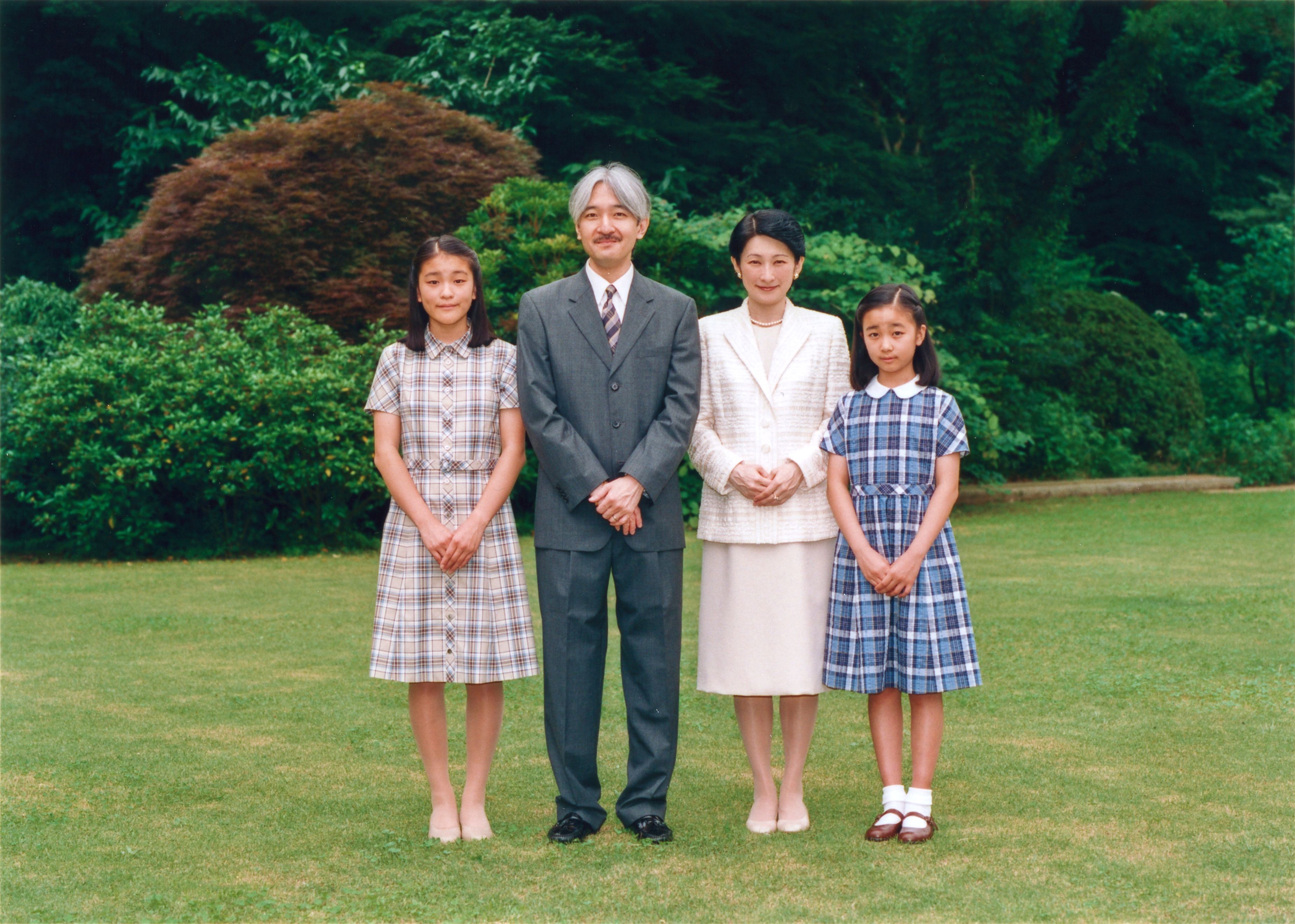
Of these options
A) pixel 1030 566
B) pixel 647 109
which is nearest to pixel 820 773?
pixel 1030 566

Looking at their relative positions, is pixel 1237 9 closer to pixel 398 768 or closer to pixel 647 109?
pixel 647 109

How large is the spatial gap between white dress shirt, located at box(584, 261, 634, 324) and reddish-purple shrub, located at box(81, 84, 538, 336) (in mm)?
8436

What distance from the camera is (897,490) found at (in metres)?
4.07

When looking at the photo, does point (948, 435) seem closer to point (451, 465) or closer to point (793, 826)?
point (793, 826)

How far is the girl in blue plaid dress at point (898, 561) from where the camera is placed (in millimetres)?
4000

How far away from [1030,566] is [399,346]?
639 centimetres

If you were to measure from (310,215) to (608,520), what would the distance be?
30.4ft

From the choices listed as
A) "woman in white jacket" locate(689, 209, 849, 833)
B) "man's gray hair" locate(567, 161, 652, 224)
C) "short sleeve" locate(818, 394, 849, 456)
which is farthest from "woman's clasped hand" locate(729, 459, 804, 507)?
"man's gray hair" locate(567, 161, 652, 224)

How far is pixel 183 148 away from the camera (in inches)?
650

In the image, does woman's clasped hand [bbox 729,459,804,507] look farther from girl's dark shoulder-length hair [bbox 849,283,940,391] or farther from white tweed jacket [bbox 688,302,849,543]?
girl's dark shoulder-length hair [bbox 849,283,940,391]

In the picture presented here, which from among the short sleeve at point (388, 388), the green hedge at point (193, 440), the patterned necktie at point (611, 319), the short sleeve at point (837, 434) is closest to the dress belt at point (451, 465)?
the short sleeve at point (388, 388)

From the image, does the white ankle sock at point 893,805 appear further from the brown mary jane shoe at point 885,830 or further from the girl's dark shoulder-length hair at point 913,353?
the girl's dark shoulder-length hair at point 913,353

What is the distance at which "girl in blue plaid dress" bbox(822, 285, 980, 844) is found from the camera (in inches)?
157

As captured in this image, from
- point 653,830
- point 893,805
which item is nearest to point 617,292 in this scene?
point 653,830
